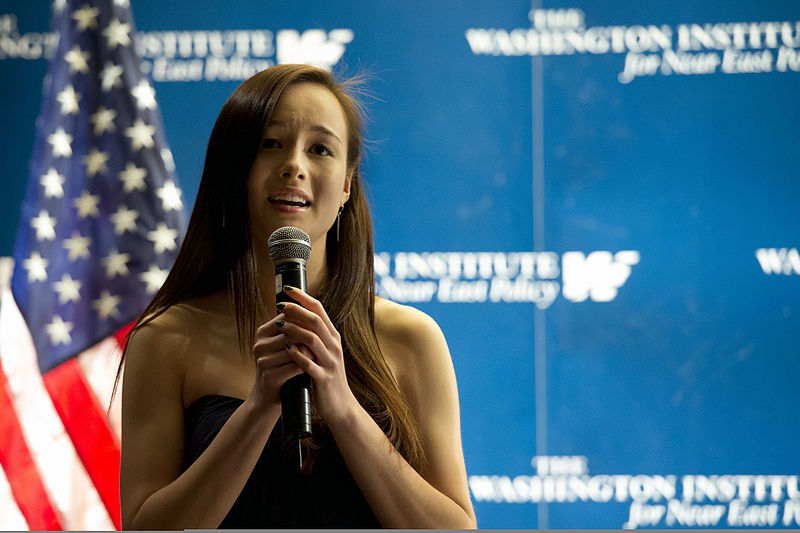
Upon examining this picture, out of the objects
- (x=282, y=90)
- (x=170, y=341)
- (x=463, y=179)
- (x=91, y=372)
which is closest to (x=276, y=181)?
(x=282, y=90)

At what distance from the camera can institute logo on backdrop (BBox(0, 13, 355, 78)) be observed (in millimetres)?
3215

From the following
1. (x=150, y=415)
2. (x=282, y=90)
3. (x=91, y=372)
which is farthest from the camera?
(x=91, y=372)

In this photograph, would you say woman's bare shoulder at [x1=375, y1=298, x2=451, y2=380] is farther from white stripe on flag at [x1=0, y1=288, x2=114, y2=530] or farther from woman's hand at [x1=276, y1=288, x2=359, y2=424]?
white stripe on flag at [x1=0, y1=288, x2=114, y2=530]

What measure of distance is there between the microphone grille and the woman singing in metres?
0.14

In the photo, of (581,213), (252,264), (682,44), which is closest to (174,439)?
(252,264)

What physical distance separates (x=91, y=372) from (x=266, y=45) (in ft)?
4.63

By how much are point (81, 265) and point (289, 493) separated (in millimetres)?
1985

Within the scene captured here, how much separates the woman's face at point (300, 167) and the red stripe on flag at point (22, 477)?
1953 mm

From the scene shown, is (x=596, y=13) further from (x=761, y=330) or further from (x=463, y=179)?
(x=761, y=330)

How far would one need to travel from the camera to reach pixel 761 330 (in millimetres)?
3102

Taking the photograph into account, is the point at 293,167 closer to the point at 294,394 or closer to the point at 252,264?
the point at 252,264

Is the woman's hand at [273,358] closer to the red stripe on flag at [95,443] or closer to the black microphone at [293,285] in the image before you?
the black microphone at [293,285]

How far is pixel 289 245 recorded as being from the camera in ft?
4.42

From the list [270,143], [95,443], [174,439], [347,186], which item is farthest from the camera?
[95,443]
